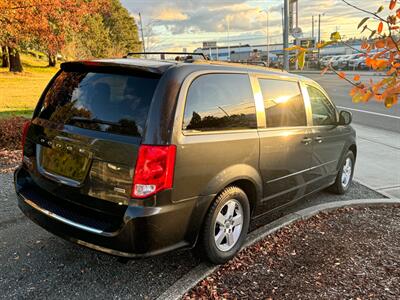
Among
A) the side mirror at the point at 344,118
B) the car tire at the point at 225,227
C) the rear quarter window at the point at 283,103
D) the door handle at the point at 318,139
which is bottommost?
the car tire at the point at 225,227

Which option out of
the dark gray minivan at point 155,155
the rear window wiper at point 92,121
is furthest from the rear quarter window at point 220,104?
the rear window wiper at point 92,121

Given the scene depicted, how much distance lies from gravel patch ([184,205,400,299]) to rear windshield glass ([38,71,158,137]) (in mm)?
1403

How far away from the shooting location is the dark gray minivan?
2.62 m

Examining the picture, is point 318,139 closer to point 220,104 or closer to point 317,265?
point 317,265

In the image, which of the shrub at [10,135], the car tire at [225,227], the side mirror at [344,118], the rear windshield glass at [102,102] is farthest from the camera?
the shrub at [10,135]

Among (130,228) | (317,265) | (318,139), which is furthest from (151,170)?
(318,139)

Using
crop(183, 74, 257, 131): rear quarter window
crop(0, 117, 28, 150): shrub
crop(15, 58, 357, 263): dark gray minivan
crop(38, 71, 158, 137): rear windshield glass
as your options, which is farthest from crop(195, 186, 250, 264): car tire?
crop(0, 117, 28, 150): shrub

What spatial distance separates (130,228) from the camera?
2.58 m

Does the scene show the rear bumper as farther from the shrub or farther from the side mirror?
the shrub

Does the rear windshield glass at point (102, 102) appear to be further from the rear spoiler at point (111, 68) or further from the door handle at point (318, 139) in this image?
the door handle at point (318, 139)

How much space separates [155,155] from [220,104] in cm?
82

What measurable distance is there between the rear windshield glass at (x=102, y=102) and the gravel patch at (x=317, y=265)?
4.60ft

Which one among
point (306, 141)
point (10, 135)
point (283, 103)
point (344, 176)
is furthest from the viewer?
point (10, 135)

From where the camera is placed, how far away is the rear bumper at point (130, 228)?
260 centimetres
